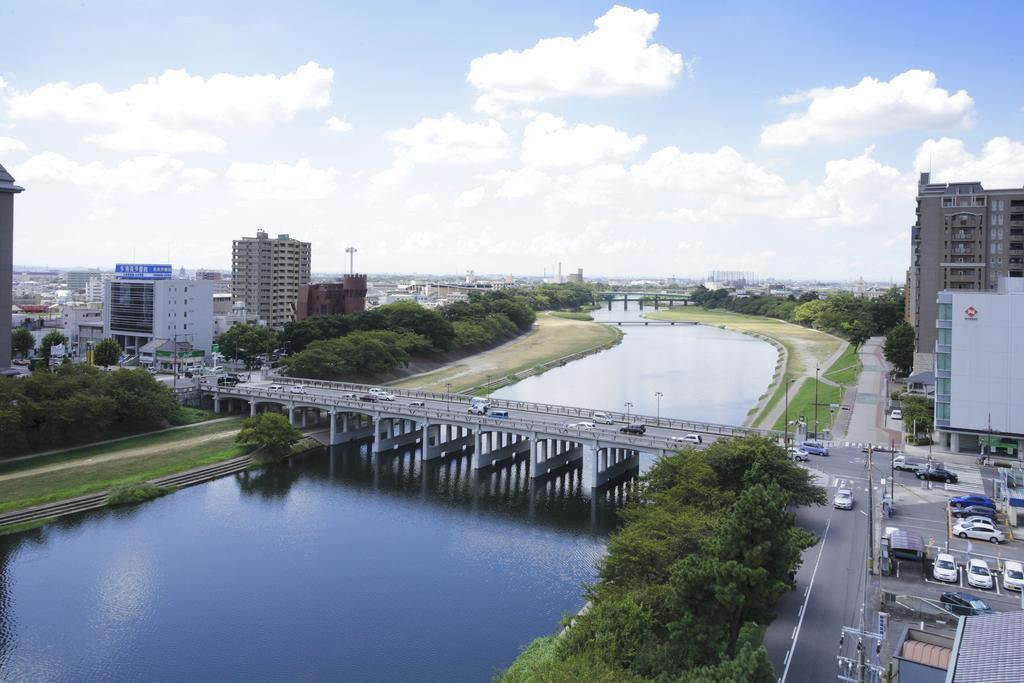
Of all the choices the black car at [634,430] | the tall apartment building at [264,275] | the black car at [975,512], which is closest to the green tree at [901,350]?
the black car at [634,430]

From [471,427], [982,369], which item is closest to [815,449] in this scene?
[982,369]

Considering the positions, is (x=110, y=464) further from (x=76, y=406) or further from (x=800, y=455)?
(x=800, y=455)

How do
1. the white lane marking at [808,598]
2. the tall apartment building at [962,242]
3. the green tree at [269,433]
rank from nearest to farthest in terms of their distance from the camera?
1. the white lane marking at [808,598]
2. the green tree at [269,433]
3. the tall apartment building at [962,242]

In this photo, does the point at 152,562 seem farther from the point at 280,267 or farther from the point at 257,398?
the point at 280,267

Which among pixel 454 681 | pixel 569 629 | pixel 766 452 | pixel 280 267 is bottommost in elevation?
pixel 454 681

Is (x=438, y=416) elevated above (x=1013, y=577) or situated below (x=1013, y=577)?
above

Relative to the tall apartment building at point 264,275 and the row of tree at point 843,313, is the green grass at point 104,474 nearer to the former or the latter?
the tall apartment building at point 264,275

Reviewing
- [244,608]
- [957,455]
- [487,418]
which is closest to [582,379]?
[487,418]
